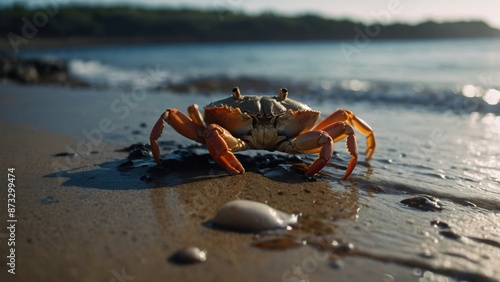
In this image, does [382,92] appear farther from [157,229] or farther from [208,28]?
[208,28]

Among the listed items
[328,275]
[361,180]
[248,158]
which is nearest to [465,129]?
[361,180]

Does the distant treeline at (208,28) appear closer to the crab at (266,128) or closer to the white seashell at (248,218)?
the crab at (266,128)

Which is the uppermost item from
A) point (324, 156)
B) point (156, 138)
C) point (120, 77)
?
point (324, 156)

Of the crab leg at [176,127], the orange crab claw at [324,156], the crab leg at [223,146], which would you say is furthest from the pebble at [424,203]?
the crab leg at [176,127]

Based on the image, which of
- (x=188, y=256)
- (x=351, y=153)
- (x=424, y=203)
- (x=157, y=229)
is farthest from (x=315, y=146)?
(x=188, y=256)

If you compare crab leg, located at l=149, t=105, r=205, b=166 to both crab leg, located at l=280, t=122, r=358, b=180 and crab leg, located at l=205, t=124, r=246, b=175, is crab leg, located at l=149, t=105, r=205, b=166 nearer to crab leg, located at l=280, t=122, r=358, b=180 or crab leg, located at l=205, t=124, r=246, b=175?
crab leg, located at l=205, t=124, r=246, b=175

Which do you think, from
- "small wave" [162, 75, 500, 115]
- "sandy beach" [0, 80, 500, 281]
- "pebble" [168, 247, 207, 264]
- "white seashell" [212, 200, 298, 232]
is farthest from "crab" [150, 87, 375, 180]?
"small wave" [162, 75, 500, 115]

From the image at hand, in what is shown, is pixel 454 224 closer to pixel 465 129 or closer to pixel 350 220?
pixel 350 220
